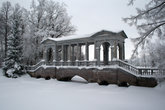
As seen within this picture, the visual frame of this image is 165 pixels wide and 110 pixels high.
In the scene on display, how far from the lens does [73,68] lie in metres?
19.0

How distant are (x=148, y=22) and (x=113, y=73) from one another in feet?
23.6

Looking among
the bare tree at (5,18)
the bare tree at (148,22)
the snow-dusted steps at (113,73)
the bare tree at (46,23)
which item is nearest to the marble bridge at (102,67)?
the snow-dusted steps at (113,73)

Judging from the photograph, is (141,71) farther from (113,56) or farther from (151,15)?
(151,15)

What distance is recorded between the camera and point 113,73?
1545 centimetres

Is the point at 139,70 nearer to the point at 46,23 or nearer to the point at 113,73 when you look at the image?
the point at 113,73

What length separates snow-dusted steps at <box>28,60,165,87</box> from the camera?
13237 mm

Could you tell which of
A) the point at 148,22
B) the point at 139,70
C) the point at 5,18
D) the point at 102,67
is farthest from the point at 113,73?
the point at 5,18

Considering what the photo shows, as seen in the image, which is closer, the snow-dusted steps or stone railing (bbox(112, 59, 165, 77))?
stone railing (bbox(112, 59, 165, 77))

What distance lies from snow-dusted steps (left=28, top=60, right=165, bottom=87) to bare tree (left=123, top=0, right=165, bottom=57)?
2590 millimetres

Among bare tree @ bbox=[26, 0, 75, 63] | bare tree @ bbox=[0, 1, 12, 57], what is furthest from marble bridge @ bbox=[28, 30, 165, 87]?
bare tree @ bbox=[0, 1, 12, 57]

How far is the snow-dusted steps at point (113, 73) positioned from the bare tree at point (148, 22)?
2590 millimetres

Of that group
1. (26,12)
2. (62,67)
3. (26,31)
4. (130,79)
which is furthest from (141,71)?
(26,12)

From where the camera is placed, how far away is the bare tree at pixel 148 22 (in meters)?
9.05

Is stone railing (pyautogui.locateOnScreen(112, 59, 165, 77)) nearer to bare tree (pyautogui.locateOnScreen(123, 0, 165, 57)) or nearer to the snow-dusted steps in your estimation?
the snow-dusted steps
